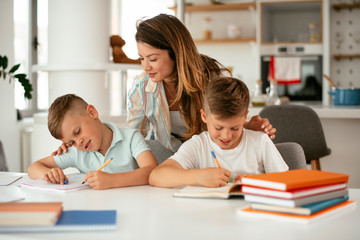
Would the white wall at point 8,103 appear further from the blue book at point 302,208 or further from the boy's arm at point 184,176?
the blue book at point 302,208

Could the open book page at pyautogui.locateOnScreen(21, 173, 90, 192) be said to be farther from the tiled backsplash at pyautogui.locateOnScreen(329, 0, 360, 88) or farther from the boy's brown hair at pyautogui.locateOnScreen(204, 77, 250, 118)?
the tiled backsplash at pyautogui.locateOnScreen(329, 0, 360, 88)

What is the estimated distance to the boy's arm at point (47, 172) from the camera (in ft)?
4.92

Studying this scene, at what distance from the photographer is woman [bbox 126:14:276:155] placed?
6.15ft

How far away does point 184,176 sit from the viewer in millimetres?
1418

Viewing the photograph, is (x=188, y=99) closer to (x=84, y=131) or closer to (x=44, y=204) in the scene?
(x=84, y=131)

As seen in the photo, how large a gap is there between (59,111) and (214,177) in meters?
0.59

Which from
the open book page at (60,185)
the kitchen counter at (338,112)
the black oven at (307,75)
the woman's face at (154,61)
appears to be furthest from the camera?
the black oven at (307,75)

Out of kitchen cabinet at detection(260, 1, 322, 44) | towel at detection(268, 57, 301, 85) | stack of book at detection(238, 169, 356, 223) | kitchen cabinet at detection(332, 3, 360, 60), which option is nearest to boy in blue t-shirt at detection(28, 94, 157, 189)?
stack of book at detection(238, 169, 356, 223)

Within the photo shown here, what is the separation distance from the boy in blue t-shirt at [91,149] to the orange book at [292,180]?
0.49m

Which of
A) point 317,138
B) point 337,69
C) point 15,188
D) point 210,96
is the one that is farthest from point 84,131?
point 337,69

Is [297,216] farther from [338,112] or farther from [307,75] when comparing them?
[307,75]

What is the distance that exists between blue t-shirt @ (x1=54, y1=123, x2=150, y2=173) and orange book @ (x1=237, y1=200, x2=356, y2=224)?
69cm

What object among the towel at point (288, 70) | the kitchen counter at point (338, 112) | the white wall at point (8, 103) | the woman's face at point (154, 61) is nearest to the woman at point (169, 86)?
the woman's face at point (154, 61)

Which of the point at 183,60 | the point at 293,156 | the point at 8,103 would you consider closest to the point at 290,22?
the point at 8,103
